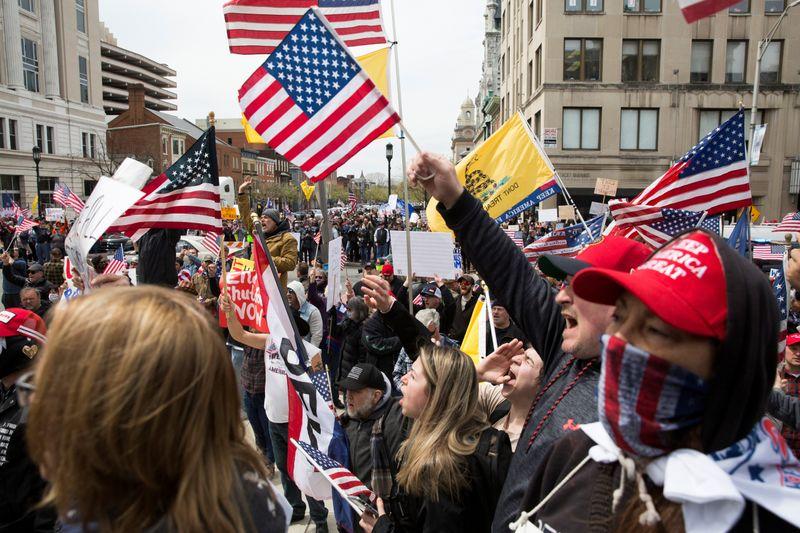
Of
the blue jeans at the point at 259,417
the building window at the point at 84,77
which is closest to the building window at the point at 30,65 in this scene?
the building window at the point at 84,77

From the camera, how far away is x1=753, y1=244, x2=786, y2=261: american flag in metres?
11.7

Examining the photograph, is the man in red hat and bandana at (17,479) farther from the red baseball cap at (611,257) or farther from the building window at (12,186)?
the building window at (12,186)

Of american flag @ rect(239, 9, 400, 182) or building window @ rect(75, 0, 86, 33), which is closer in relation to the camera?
american flag @ rect(239, 9, 400, 182)

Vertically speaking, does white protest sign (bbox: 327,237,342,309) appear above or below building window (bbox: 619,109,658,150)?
below

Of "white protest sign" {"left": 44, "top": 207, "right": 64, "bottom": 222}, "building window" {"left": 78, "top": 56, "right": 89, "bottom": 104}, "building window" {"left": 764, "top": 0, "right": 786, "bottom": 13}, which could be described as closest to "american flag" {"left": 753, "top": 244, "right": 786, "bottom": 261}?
"building window" {"left": 764, "top": 0, "right": 786, "bottom": 13}

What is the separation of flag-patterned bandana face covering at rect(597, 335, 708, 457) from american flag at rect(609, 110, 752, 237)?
16.2ft

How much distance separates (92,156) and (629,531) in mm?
67241

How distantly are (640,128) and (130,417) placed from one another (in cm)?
3528

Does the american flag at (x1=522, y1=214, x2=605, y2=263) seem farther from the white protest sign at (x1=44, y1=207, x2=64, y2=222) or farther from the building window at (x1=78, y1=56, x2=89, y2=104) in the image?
the building window at (x1=78, y1=56, x2=89, y2=104)

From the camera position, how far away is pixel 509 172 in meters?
6.70

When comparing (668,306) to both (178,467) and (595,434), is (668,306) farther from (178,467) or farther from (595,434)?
(178,467)

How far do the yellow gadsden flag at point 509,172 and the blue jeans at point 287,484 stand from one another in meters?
2.86

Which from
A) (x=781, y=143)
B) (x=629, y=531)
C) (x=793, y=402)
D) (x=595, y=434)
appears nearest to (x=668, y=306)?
(x=595, y=434)

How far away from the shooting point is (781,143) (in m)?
31.7
